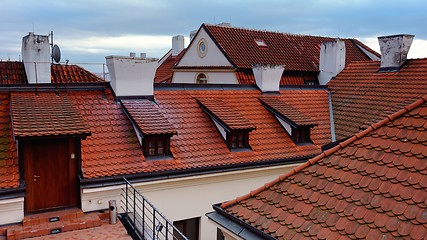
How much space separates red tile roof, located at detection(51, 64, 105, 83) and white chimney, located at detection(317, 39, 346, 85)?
1071 centimetres

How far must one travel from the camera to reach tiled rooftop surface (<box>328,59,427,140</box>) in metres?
12.8

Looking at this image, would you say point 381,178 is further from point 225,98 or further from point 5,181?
point 225,98

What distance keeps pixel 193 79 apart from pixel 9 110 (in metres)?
15.0

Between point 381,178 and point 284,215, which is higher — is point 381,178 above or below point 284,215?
above

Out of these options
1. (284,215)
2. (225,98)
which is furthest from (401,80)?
(284,215)

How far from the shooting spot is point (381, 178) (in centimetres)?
497

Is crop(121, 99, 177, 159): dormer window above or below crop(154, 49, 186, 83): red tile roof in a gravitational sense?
below

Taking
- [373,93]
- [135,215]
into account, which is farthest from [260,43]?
[135,215]

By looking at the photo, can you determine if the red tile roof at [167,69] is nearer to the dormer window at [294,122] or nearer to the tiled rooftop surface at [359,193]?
the dormer window at [294,122]

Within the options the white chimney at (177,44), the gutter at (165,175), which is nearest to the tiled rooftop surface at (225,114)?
the gutter at (165,175)

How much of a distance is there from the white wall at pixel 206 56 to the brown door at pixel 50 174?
13.0 meters

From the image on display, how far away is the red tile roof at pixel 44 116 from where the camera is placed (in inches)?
332

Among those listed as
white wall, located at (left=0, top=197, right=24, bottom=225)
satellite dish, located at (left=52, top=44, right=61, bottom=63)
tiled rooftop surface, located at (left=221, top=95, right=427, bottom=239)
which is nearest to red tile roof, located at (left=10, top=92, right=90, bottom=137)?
white wall, located at (left=0, top=197, right=24, bottom=225)

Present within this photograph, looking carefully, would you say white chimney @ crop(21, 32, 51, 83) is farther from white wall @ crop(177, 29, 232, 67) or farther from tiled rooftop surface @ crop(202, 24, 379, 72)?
white wall @ crop(177, 29, 232, 67)
